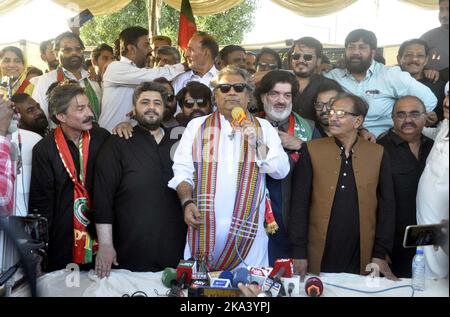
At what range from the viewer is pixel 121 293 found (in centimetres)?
297

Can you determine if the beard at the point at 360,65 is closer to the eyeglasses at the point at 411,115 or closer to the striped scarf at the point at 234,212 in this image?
the eyeglasses at the point at 411,115

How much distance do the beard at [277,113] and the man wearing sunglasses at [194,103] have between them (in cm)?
46

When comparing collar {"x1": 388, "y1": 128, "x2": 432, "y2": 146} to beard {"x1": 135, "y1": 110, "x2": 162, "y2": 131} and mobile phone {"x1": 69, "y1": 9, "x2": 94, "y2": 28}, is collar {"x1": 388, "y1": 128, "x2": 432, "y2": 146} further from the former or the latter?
mobile phone {"x1": 69, "y1": 9, "x2": 94, "y2": 28}

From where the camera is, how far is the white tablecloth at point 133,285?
2.94 meters

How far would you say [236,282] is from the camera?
9.18 feet

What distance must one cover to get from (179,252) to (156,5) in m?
4.05

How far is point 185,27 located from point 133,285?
3472 mm

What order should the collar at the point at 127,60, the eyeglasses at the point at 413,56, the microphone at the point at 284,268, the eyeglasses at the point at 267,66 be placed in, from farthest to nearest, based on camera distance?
the eyeglasses at the point at 267,66
the collar at the point at 127,60
the eyeglasses at the point at 413,56
the microphone at the point at 284,268

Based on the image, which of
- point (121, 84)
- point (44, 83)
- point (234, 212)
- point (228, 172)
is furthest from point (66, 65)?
point (234, 212)

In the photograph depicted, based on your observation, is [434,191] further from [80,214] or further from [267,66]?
[267,66]

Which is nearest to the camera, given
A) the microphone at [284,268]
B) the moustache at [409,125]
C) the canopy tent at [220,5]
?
the microphone at [284,268]

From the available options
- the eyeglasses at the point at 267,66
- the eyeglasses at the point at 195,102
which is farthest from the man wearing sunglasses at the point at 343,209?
the eyeglasses at the point at 267,66
